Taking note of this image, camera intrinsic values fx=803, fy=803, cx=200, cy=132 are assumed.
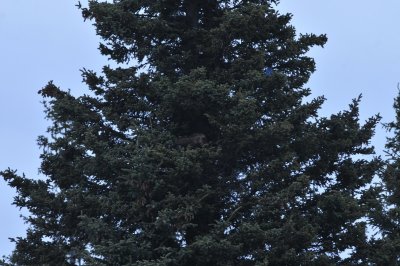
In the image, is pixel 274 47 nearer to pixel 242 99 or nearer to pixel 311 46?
pixel 311 46

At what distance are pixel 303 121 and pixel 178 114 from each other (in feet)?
10.3

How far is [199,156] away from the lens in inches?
687

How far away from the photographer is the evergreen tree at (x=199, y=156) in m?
16.9

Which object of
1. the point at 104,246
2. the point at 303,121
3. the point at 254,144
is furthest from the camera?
the point at 303,121

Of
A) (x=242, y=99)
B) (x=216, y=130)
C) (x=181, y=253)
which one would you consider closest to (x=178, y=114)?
(x=216, y=130)

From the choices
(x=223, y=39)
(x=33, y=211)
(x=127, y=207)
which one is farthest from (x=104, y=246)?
(x=223, y=39)

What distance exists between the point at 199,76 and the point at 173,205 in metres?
3.08

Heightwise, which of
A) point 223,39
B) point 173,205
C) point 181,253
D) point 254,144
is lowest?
point 181,253

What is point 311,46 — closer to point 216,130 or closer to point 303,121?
point 303,121

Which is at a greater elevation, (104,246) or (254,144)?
(254,144)

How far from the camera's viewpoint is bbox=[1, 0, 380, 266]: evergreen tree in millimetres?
16922

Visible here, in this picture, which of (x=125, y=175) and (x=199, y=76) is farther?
(x=199, y=76)

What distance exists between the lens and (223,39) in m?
19.0

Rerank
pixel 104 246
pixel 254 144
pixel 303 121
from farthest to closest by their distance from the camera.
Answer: pixel 303 121 → pixel 254 144 → pixel 104 246
